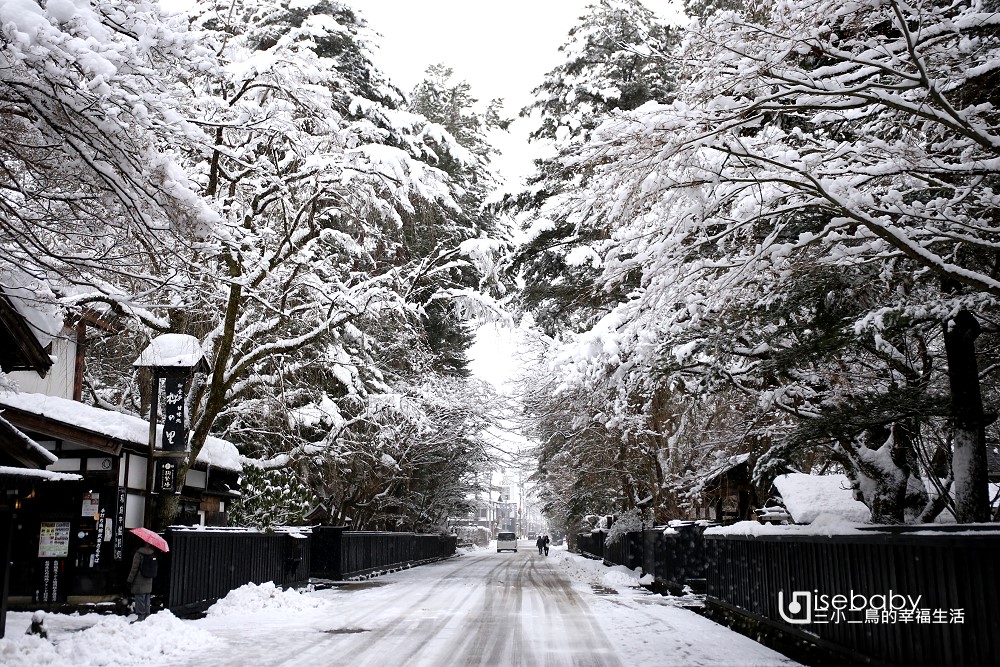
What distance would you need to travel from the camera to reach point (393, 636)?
1222cm

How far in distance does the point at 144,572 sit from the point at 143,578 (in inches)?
4.9

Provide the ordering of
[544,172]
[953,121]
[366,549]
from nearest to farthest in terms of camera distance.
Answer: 1. [953,121]
2. [544,172]
3. [366,549]

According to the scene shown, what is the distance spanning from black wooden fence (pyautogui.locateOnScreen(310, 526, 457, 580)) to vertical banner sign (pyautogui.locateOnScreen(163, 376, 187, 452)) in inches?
389

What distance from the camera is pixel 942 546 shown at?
6.79 meters

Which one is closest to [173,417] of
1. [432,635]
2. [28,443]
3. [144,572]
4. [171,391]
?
[171,391]

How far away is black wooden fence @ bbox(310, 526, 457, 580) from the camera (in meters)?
25.0

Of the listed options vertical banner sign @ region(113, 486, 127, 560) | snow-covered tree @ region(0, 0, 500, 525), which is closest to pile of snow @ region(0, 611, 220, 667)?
snow-covered tree @ region(0, 0, 500, 525)

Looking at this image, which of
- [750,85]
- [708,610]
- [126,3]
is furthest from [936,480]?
[126,3]

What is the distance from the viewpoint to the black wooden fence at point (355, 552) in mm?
25047

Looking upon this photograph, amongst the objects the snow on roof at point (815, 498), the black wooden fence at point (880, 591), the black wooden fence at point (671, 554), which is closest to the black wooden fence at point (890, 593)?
the black wooden fence at point (880, 591)

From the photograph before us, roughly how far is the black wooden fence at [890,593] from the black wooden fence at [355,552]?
1595 cm

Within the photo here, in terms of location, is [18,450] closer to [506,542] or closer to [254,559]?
[254,559]

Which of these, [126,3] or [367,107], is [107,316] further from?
[126,3]

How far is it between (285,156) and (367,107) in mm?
4578
